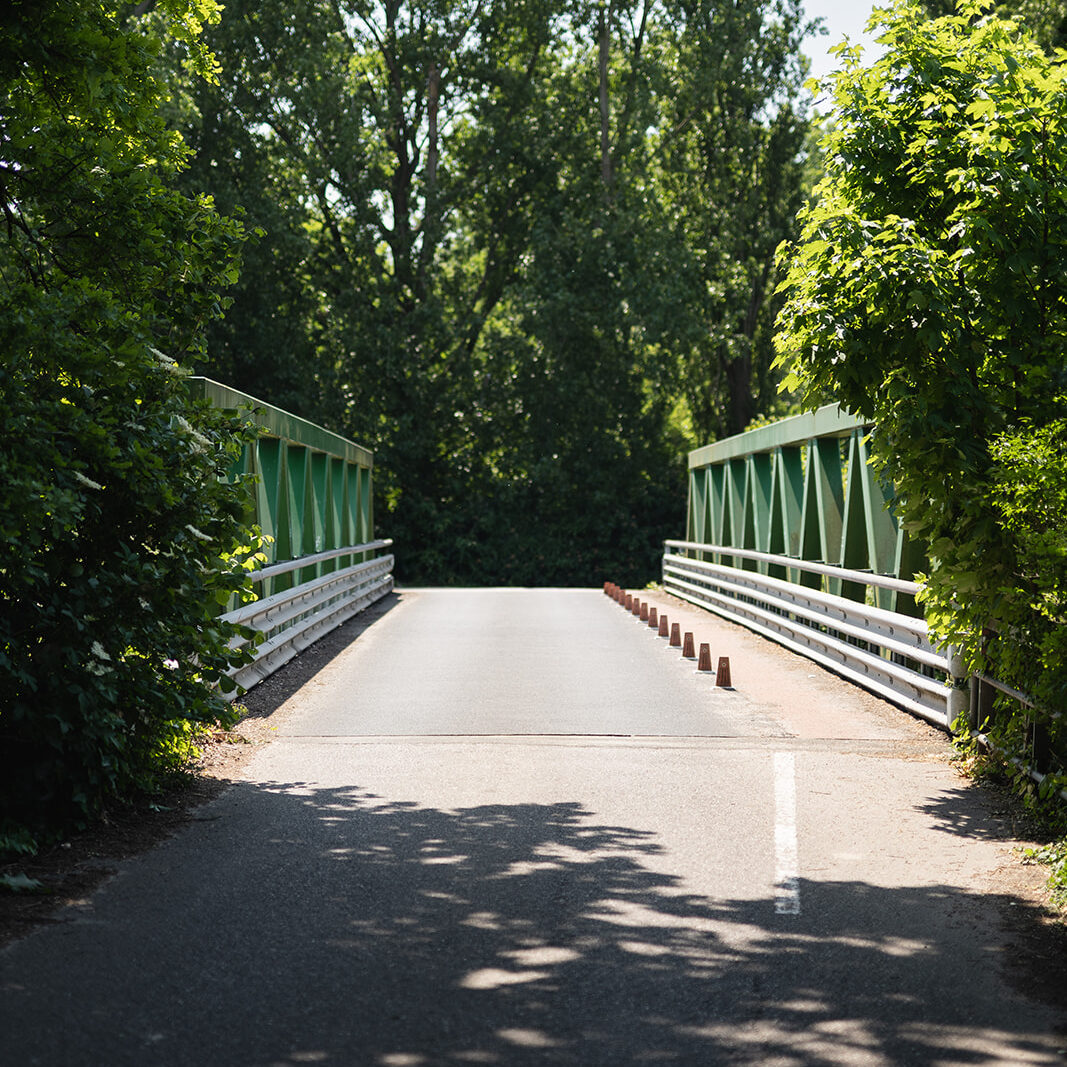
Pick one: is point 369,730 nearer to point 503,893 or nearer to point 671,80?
point 503,893

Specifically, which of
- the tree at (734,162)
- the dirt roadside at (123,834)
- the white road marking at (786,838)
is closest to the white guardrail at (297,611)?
the dirt roadside at (123,834)

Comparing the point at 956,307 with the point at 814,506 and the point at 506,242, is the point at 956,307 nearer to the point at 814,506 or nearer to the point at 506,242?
the point at 814,506

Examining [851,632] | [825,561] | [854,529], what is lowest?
[851,632]

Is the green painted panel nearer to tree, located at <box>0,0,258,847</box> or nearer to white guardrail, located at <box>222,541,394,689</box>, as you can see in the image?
white guardrail, located at <box>222,541,394,689</box>

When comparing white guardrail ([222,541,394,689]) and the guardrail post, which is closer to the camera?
the guardrail post

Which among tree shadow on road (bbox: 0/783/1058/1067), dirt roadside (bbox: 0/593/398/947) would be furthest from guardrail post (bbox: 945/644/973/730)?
dirt roadside (bbox: 0/593/398/947)

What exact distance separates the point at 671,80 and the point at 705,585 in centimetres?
2504

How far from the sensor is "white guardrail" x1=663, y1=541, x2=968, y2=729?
10.9 meters

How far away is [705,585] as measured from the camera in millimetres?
25516

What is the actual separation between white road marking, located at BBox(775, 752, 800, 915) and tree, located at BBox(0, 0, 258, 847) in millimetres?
3275

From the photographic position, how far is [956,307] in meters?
8.33

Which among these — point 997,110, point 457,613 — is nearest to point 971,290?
point 997,110

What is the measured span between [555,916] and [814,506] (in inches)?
449

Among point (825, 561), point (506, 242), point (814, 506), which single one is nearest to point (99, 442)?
point (825, 561)
